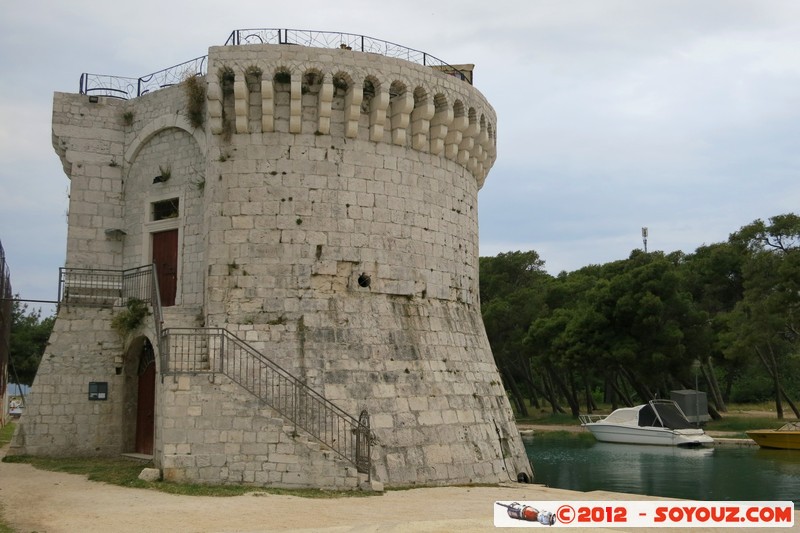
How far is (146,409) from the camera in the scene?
1539 centimetres

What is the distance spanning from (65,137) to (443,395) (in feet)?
31.6

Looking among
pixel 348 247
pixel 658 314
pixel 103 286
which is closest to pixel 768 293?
pixel 658 314

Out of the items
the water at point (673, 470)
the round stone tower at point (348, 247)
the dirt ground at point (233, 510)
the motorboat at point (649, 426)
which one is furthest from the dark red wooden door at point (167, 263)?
the motorboat at point (649, 426)

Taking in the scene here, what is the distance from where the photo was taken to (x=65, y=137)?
16297mm

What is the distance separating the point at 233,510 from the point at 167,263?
718 cm

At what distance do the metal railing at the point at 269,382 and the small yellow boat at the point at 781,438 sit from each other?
1674 centimetres

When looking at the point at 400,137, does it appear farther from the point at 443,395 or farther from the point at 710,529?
the point at 710,529

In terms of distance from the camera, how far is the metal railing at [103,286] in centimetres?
1550

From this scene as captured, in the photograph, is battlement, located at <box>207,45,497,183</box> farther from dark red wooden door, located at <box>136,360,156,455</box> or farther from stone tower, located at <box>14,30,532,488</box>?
dark red wooden door, located at <box>136,360,156,455</box>

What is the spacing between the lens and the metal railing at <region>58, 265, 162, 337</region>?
15501 mm

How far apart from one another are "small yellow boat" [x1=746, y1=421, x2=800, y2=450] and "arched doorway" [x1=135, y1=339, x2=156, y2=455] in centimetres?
1873

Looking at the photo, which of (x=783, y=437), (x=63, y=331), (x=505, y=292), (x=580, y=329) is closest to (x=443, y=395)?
(x=63, y=331)

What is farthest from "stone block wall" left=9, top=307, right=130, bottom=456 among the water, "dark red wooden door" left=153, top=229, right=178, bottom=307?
the water

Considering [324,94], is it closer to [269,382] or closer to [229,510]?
[269,382]
